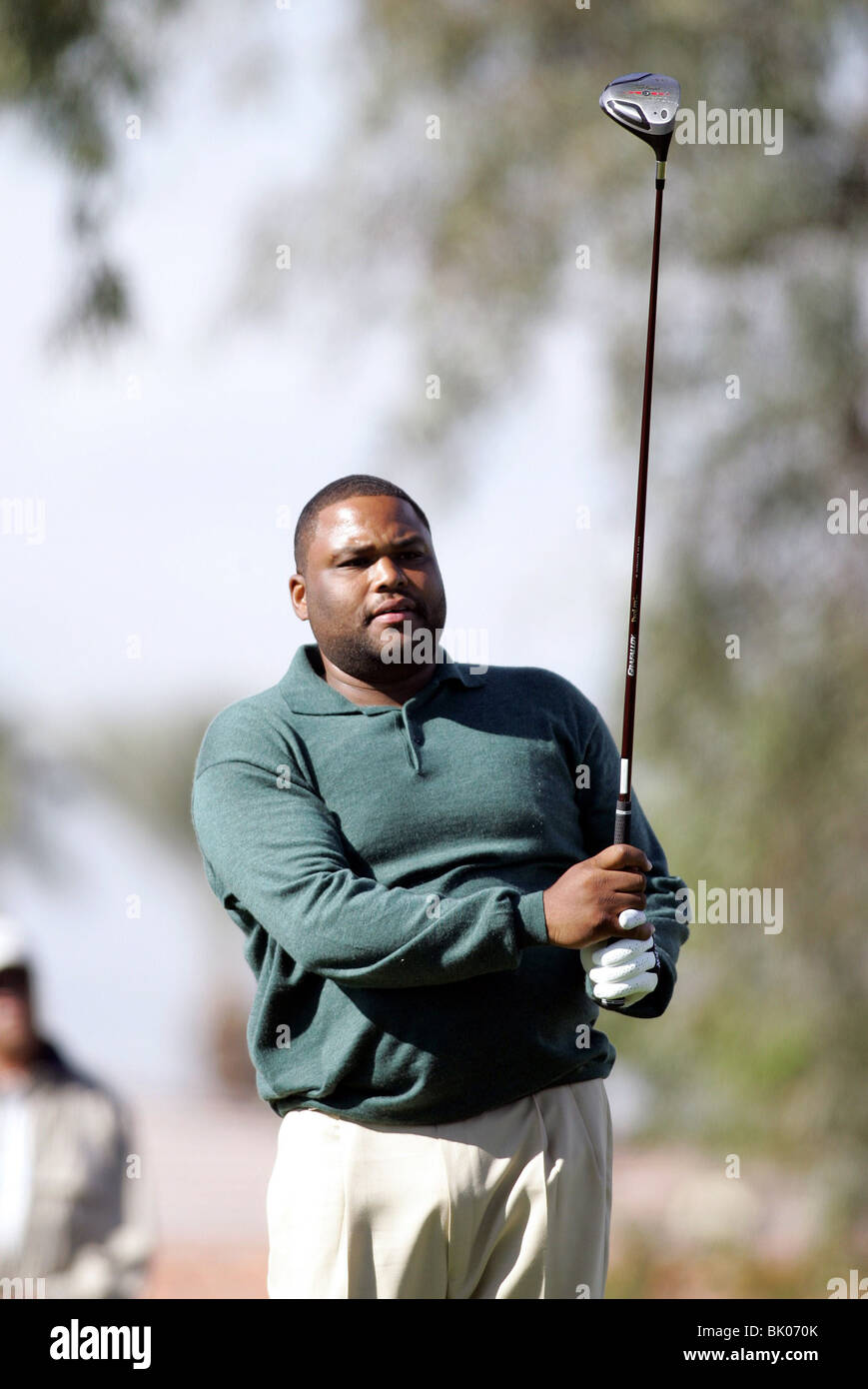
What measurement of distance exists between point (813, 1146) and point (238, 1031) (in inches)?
251

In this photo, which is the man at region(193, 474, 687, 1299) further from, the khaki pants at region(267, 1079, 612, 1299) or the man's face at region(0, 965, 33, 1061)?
the man's face at region(0, 965, 33, 1061)

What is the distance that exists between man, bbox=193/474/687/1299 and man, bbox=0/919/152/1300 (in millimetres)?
1408

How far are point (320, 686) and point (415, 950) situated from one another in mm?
459

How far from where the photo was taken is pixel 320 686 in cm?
227

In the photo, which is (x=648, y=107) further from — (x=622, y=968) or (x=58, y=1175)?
(x=58, y=1175)

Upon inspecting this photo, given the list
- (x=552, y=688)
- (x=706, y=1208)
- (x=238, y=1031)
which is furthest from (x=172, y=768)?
(x=552, y=688)

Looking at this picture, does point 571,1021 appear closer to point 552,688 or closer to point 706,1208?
point 552,688

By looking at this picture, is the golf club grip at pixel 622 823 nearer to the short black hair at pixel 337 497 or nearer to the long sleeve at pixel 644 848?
the long sleeve at pixel 644 848

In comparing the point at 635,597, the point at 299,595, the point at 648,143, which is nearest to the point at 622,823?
the point at 635,597

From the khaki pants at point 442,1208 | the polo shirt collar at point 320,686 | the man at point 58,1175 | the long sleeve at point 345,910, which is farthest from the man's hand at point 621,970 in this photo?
the man at point 58,1175

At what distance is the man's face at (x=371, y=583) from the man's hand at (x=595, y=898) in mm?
410

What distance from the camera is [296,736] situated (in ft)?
7.20

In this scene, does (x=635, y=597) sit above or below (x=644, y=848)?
above

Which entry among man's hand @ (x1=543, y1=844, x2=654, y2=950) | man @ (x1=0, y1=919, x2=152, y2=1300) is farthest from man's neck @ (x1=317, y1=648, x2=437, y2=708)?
man @ (x1=0, y1=919, x2=152, y2=1300)
